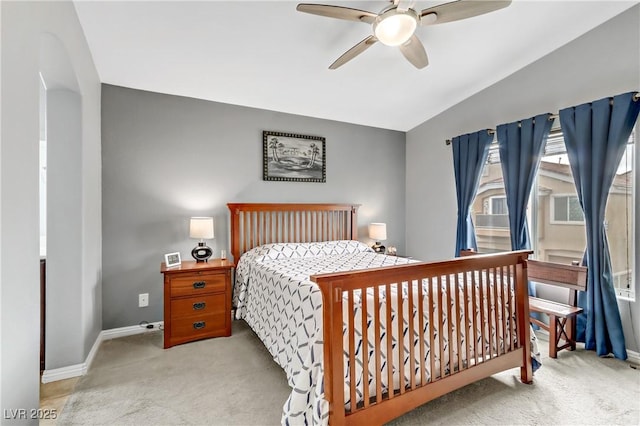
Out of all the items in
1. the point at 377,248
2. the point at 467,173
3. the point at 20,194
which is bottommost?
the point at 377,248

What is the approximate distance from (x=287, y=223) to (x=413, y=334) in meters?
2.39

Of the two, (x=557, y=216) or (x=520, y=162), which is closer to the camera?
(x=557, y=216)

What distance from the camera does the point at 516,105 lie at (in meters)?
3.30

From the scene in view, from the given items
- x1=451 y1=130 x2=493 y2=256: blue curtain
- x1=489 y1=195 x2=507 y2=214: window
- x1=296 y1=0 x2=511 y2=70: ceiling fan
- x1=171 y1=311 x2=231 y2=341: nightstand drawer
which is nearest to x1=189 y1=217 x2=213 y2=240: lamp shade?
x1=171 y1=311 x2=231 y2=341: nightstand drawer

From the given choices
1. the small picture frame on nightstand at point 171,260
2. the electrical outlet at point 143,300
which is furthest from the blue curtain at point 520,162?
the electrical outlet at point 143,300

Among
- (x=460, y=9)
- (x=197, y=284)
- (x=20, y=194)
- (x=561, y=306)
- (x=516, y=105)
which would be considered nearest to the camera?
(x=20, y=194)

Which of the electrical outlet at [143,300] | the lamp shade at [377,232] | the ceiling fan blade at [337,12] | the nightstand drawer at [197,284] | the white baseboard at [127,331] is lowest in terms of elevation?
the white baseboard at [127,331]

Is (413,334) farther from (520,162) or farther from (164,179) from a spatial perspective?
(164,179)

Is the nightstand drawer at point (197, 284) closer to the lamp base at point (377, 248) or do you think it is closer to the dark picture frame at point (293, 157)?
the dark picture frame at point (293, 157)

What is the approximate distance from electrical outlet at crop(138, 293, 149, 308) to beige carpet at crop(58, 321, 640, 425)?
53 cm

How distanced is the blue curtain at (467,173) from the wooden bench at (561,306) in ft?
3.18

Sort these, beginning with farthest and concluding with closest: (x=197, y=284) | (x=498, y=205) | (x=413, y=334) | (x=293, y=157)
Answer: (x=293, y=157) → (x=498, y=205) → (x=197, y=284) → (x=413, y=334)

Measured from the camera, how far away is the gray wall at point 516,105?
2533 millimetres

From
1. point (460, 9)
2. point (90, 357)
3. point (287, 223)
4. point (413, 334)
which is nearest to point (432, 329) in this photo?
point (413, 334)
